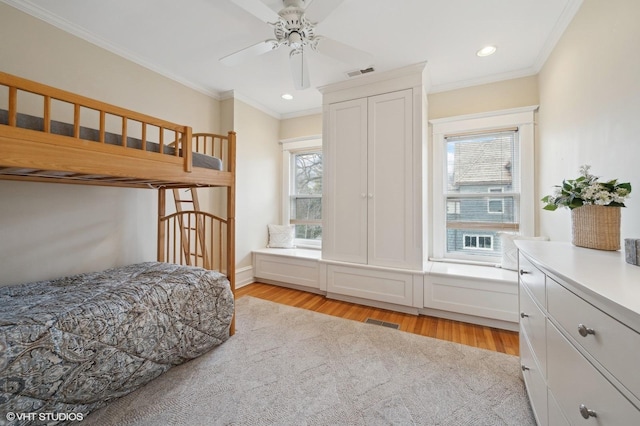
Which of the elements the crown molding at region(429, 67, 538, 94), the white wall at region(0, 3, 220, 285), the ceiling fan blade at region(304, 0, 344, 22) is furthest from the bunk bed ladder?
the crown molding at region(429, 67, 538, 94)

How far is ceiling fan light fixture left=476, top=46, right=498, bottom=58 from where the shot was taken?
2270mm

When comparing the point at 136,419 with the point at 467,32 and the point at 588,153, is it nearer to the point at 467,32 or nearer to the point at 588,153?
the point at 588,153

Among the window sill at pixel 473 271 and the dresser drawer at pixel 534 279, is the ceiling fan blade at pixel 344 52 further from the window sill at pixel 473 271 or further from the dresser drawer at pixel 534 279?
the window sill at pixel 473 271

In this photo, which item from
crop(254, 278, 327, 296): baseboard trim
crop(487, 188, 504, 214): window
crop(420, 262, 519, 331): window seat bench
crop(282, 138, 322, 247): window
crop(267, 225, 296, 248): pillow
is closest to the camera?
crop(420, 262, 519, 331): window seat bench

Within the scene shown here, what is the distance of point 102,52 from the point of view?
2244 millimetres

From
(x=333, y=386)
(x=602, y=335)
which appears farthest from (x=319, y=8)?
(x=333, y=386)

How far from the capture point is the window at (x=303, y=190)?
3.95 meters

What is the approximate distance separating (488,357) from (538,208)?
1740 millimetres

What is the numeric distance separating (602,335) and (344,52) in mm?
2017

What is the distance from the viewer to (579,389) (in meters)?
0.78

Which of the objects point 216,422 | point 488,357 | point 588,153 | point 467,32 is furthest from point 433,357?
point 467,32

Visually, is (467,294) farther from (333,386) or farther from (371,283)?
(333,386)

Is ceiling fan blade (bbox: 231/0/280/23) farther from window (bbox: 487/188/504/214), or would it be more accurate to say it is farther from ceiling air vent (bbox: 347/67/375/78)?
window (bbox: 487/188/504/214)

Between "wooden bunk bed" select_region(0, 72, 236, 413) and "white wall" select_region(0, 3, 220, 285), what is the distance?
0.21 meters
